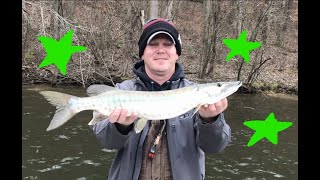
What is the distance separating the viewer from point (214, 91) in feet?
9.28

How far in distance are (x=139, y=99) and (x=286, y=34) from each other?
75.5 ft

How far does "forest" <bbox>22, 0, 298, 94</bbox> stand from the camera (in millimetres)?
15305

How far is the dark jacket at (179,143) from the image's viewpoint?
2.80 meters

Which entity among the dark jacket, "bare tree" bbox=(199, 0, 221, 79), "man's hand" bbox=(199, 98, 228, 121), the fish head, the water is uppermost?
"bare tree" bbox=(199, 0, 221, 79)

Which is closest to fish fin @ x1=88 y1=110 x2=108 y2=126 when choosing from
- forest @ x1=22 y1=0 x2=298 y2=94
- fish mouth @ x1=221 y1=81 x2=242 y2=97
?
fish mouth @ x1=221 y1=81 x2=242 y2=97

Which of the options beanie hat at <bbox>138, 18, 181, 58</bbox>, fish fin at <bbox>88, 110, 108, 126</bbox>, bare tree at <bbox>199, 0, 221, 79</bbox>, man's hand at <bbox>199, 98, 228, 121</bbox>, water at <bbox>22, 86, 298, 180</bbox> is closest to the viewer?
man's hand at <bbox>199, 98, 228, 121</bbox>

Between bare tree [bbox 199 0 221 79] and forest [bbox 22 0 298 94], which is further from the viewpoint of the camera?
bare tree [bbox 199 0 221 79]

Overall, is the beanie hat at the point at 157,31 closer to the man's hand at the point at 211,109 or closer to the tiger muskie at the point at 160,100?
the tiger muskie at the point at 160,100

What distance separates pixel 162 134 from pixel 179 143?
162mm

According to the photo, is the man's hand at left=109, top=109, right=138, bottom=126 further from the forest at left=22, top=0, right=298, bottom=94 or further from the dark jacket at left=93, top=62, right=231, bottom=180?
the forest at left=22, top=0, right=298, bottom=94

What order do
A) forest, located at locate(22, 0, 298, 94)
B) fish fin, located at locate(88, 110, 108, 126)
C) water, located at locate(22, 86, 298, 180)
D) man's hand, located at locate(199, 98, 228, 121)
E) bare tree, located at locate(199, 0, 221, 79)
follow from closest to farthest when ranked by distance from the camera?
man's hand, located at locate(199, 98, 228, 121), fish fin, located at locate(88, 110, 108, 126), water, located at locate(22, 86, 298, 180), forest, located at locate(22, 0, 298, 94), bare tree, located at locate(199, 0, 221, 79)

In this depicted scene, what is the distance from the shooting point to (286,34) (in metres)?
23.8

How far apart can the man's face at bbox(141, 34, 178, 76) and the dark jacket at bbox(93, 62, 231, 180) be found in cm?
44

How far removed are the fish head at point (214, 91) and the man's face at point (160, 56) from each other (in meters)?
0.34
